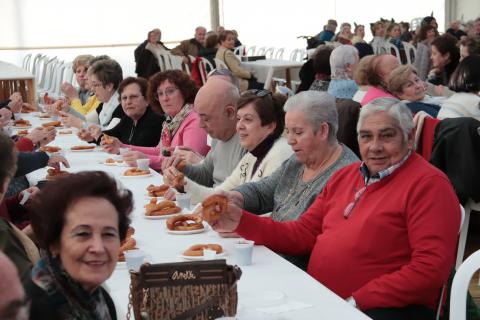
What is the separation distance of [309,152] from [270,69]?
27.3 ft

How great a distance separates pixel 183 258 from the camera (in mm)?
2238

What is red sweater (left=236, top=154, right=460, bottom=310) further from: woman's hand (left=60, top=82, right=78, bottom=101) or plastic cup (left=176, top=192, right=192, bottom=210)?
woman's hand (left=60, top=82, right=78, bottom=101)

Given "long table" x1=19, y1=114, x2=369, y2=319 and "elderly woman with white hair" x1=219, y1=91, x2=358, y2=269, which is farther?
"elderly woman with white hair" x1=219, y1=91, x2=358, y2=269

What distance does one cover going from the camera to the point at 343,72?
6016 millimetres

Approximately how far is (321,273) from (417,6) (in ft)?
58.2

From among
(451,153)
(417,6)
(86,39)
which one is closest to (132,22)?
(86,39)

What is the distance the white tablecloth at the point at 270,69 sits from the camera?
1094 cm

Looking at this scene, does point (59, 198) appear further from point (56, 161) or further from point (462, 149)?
point (462, 149)

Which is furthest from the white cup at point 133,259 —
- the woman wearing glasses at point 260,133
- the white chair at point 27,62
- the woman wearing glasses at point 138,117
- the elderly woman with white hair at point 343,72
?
the white chair at point 27,62

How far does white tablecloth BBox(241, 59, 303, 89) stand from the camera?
10938 millimetres

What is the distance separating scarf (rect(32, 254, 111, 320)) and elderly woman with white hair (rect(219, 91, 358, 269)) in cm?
134

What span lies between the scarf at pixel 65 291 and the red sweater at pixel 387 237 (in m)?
1.01

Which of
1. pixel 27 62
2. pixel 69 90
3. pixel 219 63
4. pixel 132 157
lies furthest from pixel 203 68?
pixel 132 157

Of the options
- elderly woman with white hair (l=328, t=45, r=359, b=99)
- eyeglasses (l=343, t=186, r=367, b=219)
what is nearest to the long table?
eyeglasses (l=343, t=186, r=367, b=219)
